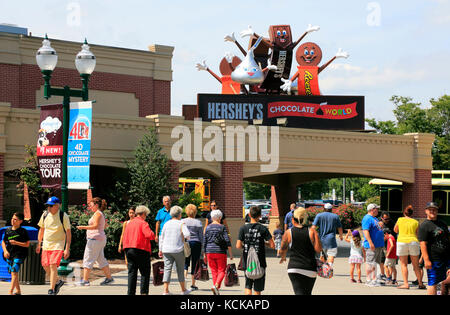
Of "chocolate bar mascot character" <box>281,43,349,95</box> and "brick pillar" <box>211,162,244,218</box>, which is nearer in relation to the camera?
"brick pillar" <box>211,162,244,218</box>

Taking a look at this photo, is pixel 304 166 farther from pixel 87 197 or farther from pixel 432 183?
pixel 87 197

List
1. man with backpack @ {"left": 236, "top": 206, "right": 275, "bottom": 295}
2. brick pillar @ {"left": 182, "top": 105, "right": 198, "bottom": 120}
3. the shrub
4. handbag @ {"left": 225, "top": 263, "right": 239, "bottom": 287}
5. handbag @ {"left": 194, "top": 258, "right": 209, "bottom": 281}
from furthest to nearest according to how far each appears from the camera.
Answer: brick pillar @ {"left": 182, "top": 105, "right": 198, "bottom": 120}, the shrub, handbag @ {"left": 194, "top": 258, "right": 209, "bottom": 281}, handbag @ {"left": 225, "top": 263, "right": 239, "bottom": 287}, man with backpack @ {"left": 236, "top": 206, "right": 275, "bottom": 295}

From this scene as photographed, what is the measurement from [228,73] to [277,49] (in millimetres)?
2596

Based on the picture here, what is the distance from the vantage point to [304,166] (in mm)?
29125

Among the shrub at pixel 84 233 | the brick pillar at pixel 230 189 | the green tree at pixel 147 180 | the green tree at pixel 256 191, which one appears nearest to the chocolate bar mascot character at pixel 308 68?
the brick pillar at pixel 230 189

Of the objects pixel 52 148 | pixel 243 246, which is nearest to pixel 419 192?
pixel 52 148

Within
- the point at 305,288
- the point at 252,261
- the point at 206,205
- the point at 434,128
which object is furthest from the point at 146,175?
the point at 434,128

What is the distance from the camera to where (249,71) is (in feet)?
106

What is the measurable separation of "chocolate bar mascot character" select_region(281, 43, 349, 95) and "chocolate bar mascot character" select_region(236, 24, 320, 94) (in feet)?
1.31

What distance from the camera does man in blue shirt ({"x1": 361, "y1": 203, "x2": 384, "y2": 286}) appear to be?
16.8 m

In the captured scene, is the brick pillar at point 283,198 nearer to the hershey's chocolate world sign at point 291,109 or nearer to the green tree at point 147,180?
the hershey's chocolate world sign at point 291,109

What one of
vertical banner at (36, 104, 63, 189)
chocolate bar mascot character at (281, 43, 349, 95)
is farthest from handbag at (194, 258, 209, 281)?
chocolate bar mascot character at (281, 43, 349, 95)

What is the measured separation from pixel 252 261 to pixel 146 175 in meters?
12.2

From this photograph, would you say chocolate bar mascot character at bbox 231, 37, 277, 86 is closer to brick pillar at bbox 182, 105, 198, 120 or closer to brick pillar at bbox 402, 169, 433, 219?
brick pillar at bbox 182, 105, 198, 120
